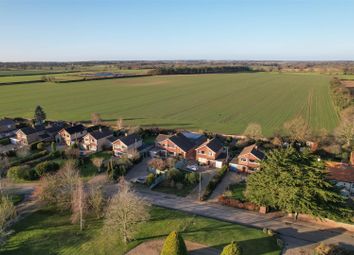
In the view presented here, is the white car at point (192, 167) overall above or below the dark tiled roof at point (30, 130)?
below

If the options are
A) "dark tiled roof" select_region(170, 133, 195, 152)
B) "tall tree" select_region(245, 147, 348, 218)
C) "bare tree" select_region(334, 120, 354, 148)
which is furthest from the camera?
→ "bare tree" select_region(334, 120, 354, 148)

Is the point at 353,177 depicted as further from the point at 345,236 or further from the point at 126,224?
the point at 126,224

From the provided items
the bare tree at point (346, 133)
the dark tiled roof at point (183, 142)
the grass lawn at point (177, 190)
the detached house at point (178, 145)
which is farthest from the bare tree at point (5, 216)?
the bare tree at point (346, 133)

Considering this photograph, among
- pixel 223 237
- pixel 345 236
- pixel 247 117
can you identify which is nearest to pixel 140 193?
pixel 223 237

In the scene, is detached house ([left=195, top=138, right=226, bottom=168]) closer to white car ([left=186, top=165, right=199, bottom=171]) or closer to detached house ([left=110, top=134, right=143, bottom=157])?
white car ([left=186, top=165, right=199, bottom=171])

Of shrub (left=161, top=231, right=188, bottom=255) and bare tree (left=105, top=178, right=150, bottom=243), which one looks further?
bare tree (left=105, top=178, right=150, bottom=243)

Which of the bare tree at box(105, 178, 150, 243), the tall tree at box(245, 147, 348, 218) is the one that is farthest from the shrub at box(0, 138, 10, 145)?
the tall tree at box(245, 147, 348, 218)

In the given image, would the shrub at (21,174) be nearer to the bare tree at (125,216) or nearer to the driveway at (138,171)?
the driveway at (138,171)
